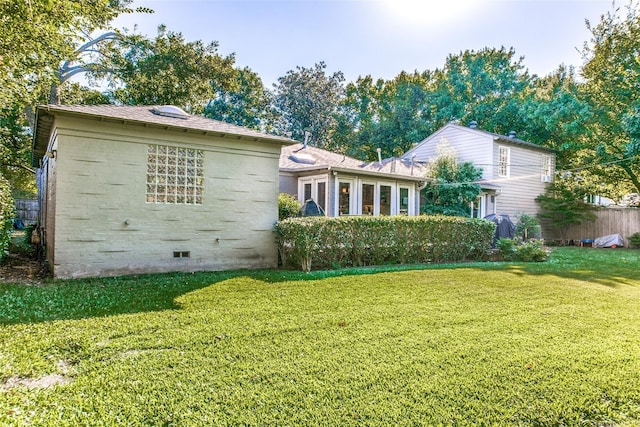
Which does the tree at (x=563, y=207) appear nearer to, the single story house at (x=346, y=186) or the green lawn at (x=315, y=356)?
the single story house at (x=346, y=186)

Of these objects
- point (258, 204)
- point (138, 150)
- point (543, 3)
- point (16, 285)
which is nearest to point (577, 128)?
point (543, 3)

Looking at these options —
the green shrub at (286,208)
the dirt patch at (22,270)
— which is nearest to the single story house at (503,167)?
the green shrub at (286,208)

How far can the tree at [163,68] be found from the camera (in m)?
18.9

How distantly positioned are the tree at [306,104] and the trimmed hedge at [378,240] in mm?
19516

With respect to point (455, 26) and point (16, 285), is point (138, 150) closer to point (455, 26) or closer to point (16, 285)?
point (16, 285)

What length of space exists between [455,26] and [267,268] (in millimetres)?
9631

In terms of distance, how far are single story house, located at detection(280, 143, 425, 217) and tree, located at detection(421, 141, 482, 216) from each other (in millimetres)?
1384

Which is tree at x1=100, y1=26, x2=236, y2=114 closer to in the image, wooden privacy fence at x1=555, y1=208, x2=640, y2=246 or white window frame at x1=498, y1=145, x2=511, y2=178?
white window frame at x1=498, y1=145, x2=511, y2=178

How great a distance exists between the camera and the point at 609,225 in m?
18.4

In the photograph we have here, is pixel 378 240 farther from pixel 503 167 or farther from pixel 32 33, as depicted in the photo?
pixel 503 167

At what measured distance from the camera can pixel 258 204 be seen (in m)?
9.33

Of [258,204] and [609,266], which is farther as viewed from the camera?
[609,266]

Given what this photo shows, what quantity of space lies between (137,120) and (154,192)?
5.07 ft

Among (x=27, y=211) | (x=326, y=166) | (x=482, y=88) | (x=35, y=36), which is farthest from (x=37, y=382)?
(x=482, y=88)
